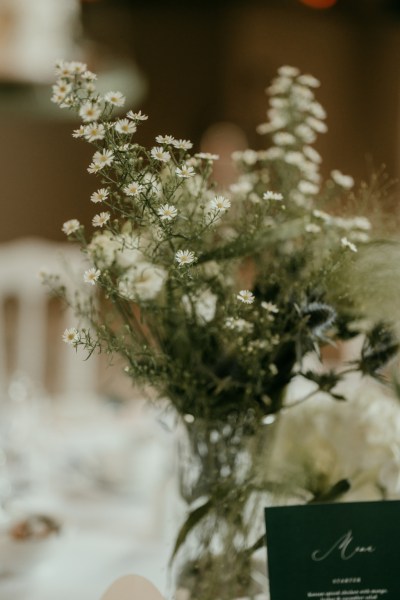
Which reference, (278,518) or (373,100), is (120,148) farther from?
(373,100)

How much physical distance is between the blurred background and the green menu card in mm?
3314

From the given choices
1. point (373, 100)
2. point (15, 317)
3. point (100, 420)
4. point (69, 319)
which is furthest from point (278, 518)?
point (373, 100)

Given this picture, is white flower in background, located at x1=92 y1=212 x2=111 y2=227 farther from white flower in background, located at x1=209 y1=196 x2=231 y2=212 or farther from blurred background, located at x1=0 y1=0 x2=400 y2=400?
blurred background, located at x1=0 y1=0 x2=400 y2=400

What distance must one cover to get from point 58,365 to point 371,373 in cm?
335

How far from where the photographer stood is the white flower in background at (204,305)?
85 centimetres

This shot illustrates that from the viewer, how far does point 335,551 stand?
30.2 inches

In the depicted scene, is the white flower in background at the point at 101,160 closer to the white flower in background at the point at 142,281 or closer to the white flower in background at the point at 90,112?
the white flower in background at the point at 90,112

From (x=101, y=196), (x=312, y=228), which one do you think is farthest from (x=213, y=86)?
(x=101, y=196)

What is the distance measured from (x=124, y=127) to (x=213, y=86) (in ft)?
12.1

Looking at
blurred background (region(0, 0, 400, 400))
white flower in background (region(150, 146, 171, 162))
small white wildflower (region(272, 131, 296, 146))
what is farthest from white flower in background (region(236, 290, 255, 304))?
blurred background (region(0, 0, 400, 400))

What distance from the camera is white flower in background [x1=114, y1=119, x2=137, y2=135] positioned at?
71cm

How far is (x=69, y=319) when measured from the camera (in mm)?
2709

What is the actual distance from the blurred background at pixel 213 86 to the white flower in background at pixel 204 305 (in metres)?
3.16

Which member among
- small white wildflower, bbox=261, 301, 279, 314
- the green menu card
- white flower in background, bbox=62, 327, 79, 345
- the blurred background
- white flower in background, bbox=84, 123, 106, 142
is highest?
the blurred background
